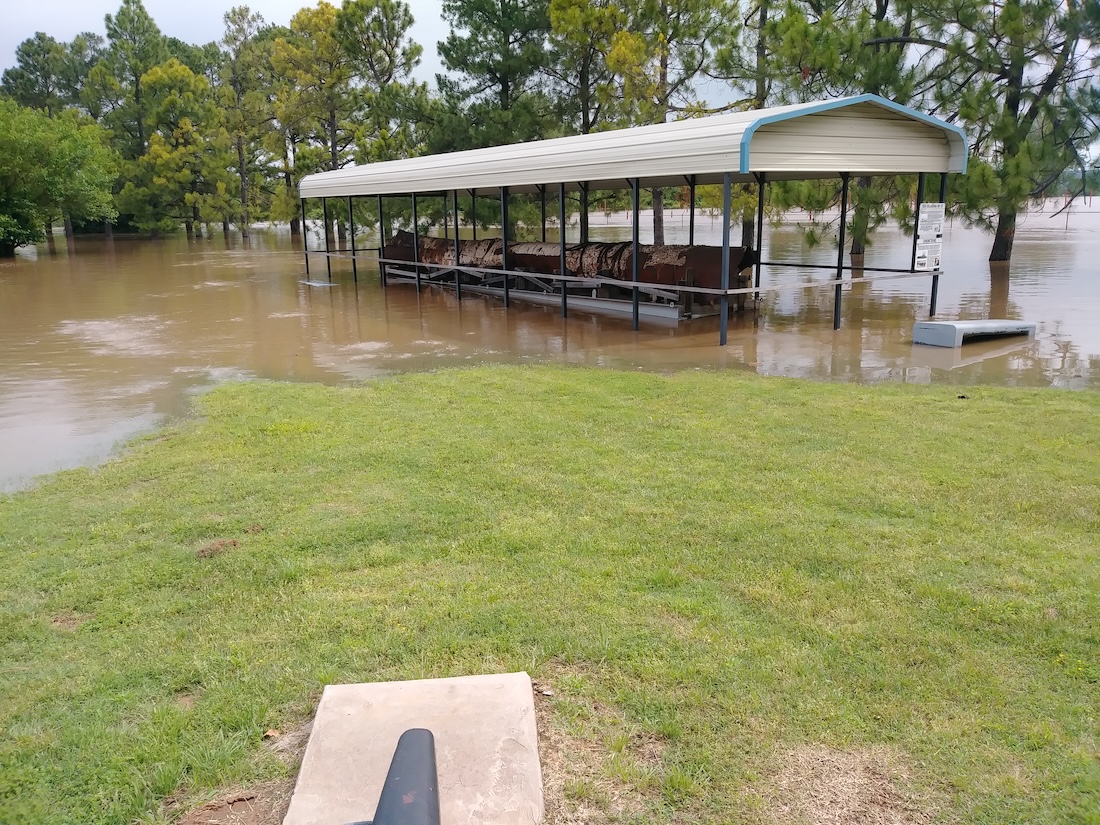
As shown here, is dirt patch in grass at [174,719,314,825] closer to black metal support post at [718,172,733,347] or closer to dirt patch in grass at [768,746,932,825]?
dirt patch in grass at [768,746,932,825]

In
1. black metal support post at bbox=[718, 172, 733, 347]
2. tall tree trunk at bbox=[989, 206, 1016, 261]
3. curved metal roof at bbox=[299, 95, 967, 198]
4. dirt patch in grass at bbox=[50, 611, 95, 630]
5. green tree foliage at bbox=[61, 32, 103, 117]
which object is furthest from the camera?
green tree foliage at bbox=[61, 32, 103, 117]

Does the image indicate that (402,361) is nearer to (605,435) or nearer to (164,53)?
(605,435)

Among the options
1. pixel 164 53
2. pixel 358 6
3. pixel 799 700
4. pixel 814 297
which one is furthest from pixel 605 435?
pixel 164 53

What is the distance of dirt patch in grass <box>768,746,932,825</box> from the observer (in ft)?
8.43

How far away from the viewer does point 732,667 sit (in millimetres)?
3318

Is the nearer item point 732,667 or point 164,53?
point 732,667

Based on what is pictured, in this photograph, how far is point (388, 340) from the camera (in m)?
12.6

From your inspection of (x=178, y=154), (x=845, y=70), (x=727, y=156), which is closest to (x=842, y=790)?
(x=727, y=156)

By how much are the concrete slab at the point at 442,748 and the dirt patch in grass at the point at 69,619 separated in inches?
57.6

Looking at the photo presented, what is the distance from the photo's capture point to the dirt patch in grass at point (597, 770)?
2.62 metres

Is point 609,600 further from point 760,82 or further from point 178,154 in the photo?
point 178,154

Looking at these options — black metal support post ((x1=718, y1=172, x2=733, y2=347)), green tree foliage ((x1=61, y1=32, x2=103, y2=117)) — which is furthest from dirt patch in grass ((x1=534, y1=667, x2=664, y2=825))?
green tree foliage ((x1=61, y1=32, x2=103, y2=117))

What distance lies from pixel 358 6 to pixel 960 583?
3042 centimetres

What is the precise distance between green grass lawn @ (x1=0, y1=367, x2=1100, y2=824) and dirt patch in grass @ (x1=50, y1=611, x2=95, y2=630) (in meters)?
0.03
